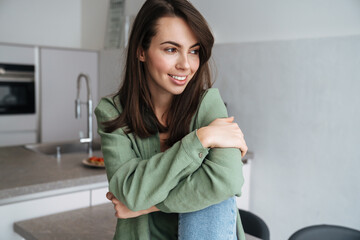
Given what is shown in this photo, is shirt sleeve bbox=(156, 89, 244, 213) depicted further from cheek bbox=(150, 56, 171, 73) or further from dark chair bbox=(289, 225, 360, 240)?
dark chair bbox=(289, 225, 360, 240)

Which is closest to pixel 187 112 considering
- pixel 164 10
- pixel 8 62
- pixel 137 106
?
pixel 137 106

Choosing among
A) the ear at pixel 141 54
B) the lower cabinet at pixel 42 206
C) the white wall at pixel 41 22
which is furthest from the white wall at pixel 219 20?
the lower cabinet at pixel 42 206

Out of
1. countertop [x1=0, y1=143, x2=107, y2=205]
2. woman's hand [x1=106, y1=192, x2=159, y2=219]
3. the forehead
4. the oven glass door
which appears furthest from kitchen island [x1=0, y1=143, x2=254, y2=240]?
the oven glass door

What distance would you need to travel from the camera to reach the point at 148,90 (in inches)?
45.9

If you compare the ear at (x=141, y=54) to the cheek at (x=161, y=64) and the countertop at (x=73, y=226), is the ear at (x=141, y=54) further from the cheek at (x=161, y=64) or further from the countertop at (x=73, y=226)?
the countertop at (x=73, y=226)

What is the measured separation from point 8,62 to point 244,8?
2.11m

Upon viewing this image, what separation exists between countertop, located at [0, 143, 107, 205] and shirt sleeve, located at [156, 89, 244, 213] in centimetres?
87

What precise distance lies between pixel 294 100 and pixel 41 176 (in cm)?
138

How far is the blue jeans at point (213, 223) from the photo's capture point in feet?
3.09

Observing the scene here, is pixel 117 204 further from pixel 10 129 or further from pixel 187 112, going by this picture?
pixel 10 129

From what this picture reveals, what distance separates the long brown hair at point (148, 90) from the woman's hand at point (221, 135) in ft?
0.44

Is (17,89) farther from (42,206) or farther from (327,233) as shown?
(327,233)

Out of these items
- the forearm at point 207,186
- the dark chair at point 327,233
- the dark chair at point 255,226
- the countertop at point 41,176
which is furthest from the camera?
the countertop at point 41,176

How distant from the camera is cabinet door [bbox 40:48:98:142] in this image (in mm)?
3477
